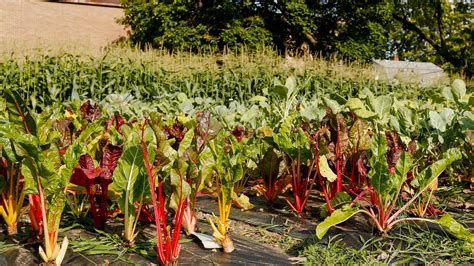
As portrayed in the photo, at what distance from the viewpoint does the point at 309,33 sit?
66.1 ft

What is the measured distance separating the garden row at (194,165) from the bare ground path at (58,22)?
17.7 m

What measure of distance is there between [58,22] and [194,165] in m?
21.5

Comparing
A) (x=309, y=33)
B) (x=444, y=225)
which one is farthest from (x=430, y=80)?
(x=444, y=225)

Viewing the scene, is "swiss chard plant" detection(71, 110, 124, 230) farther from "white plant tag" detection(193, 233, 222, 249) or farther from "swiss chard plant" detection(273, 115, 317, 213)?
"swiss chard plant" detection(273, 115, 317, 213)

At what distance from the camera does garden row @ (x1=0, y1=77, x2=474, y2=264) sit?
2166 millimetres

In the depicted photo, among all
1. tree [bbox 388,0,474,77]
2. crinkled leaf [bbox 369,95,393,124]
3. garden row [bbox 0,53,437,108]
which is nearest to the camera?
crinkled leaf [bbox 369,95,393,124]

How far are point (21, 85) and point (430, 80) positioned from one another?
1093cm

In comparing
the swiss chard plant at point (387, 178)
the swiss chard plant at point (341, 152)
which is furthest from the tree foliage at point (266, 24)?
the swiss chard plant at point (387, 178)

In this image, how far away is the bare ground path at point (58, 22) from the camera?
2098 centimetres

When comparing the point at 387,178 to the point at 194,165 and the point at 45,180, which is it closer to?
the point at 194,165

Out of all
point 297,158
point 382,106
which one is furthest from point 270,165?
point 382,106

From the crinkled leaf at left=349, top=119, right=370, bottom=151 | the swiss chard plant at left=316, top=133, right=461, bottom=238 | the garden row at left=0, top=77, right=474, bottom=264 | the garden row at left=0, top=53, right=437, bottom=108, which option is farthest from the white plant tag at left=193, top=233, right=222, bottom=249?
the garden row at left=0, top=53, right=437, bottom=108

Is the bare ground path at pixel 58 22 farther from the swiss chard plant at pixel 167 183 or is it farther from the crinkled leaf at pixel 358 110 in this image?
the swiss chard plant at pixel 167 183

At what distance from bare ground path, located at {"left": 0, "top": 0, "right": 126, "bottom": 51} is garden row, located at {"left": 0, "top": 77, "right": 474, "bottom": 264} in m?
17.7
